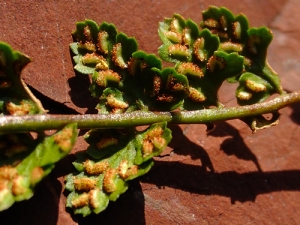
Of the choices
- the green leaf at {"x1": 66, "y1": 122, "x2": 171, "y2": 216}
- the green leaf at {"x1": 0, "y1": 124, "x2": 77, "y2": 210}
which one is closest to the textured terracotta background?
the green leaf at {"x1": 66, "y1": 122, "x2": 171, "y2": 216}

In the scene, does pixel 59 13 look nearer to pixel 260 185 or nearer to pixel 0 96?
pixel 0 96

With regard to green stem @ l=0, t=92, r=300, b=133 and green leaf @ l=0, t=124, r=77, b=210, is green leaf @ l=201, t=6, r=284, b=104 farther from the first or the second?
green leaf @ l=0, t=124, r=77, b=210

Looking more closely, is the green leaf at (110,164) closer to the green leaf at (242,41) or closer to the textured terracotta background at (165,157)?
the textured terracotta background at (165,157)

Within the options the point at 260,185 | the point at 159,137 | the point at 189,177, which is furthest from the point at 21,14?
the point at 260,185

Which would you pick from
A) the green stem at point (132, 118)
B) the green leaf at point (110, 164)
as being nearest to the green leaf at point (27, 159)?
the green stem at point (132, 118)

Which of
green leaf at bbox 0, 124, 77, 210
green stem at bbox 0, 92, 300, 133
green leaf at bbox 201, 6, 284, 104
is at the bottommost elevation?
green leaf at bbox 0, 124, 77, 210
